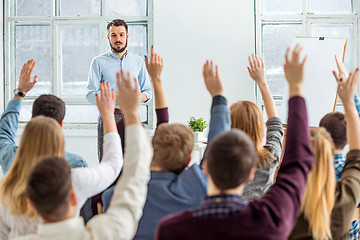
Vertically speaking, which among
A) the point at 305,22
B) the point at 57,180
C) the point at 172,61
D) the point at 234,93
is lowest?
the point at 57,180

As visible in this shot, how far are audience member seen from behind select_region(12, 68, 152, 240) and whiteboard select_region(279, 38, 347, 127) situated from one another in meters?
3.01

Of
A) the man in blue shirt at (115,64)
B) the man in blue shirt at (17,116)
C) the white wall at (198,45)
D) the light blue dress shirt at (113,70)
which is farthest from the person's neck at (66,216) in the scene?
the white wall at (198,45)

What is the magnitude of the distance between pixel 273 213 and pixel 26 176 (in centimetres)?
84

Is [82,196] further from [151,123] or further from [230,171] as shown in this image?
[151,123]

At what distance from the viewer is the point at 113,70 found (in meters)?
4.30

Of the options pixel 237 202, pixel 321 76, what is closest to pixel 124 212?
pixel 237 202

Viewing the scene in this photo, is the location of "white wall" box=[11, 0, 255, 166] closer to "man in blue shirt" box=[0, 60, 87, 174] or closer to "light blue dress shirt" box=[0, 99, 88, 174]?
"man in blue shirt" box=[0, 60, 87, 174]

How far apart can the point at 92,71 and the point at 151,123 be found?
1.37 metres

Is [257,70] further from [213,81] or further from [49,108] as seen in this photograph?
[49,108]

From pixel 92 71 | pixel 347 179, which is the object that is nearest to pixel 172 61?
pixel 92 71

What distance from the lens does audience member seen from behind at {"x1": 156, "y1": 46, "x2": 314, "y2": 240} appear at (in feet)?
3.76

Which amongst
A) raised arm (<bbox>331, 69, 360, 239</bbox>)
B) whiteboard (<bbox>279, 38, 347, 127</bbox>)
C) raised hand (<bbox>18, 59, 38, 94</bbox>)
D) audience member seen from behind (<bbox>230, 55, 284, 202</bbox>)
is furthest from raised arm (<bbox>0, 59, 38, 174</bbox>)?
whiteboard (<bbox>279, 38, 347, 127</bbox>)

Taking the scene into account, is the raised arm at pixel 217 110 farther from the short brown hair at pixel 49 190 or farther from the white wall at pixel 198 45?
the white wall at pixel 198 45

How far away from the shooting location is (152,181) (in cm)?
160
